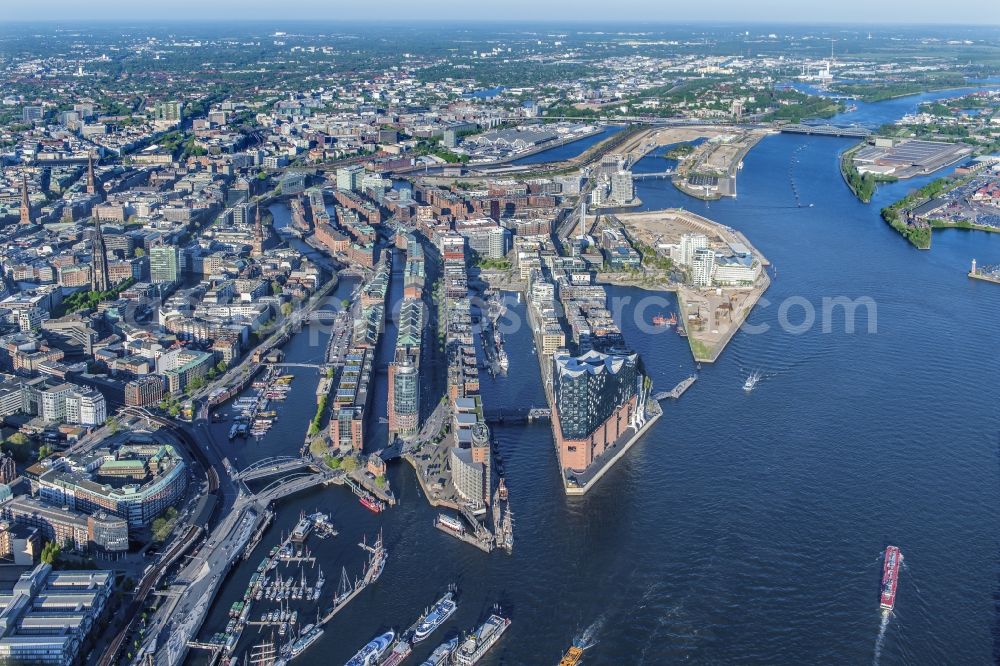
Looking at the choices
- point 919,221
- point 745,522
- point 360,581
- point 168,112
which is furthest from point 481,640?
point 168,112

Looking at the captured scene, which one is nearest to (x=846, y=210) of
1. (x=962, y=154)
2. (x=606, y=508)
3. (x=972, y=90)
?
(x=962, y=154)

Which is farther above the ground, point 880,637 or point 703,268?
point 703,268

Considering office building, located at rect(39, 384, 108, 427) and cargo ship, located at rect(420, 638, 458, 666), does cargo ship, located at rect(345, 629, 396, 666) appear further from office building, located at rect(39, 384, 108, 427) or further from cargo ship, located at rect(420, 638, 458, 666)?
office building, located at rect(39, 384, 108, 427)

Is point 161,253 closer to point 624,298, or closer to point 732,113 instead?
point 624,298

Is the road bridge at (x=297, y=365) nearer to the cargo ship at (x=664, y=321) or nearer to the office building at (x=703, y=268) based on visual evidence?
the cargo ship at (x=664, y=321)

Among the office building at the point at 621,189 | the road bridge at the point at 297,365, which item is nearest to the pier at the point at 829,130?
the office building at the point at 621,189

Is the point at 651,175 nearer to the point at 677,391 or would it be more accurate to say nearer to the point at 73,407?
the point at 677,391
